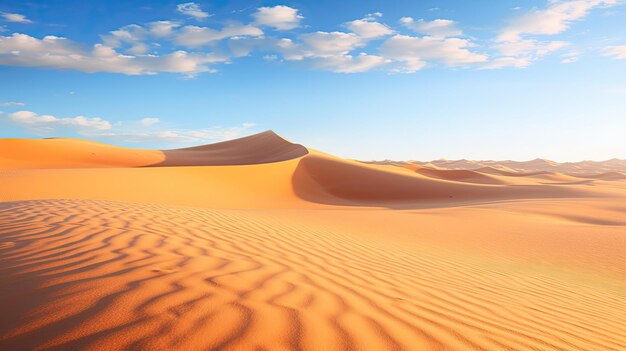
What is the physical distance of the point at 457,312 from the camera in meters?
3.10

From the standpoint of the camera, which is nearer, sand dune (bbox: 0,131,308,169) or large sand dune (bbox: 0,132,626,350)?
large sand dune (bbox: 0,132,626,350)

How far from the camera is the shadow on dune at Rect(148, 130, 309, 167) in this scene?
1218 inches

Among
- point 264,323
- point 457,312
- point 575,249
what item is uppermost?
point 264,323

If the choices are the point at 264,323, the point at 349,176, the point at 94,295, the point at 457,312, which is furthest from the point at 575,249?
the point at 349,176

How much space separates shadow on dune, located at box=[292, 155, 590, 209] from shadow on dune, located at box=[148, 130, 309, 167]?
267 inches

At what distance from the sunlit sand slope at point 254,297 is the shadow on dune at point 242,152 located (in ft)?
76.6

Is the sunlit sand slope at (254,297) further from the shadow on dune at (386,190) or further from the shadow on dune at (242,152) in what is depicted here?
the shadow on dune at (242,152)

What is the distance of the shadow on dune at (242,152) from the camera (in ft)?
102

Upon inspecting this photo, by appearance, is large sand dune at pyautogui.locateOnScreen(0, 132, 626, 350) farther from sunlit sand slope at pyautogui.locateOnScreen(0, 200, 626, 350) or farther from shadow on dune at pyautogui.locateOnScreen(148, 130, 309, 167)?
shadow on dune at pyautogui.locateOnScreen(148, 130, 309, 167)

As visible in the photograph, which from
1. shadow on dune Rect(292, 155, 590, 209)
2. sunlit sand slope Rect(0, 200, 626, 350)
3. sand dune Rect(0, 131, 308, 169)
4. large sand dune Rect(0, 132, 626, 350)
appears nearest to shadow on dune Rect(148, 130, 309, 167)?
sand dune Rect(0, 131, 308, 169)

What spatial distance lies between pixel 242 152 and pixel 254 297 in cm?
3481

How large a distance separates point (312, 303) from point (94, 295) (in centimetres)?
144

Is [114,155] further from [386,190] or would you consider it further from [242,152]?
[386,190]

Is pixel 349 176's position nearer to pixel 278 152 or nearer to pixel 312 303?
pixel 278 152
